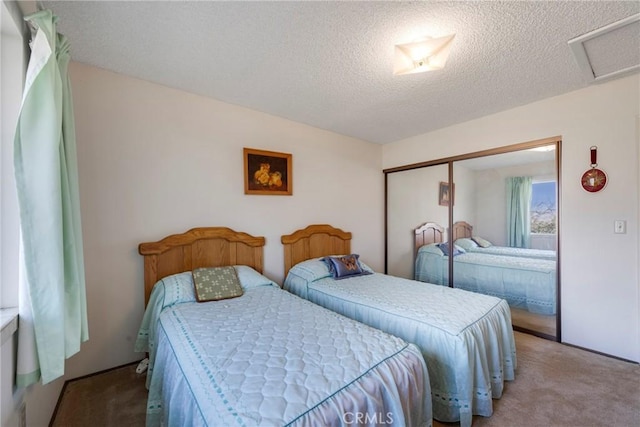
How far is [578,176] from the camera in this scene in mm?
2371

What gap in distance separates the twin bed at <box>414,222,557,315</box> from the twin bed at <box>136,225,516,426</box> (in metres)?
0.94

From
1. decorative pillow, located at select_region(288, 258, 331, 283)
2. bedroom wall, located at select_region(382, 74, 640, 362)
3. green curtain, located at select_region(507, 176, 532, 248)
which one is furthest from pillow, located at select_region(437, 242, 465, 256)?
decorative pillow, located at select_region(288, 258, 331, 283)

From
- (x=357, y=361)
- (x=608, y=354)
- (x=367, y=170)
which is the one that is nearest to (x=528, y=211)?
(x=608, y=354)

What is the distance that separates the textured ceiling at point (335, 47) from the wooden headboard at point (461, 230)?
1.34 m

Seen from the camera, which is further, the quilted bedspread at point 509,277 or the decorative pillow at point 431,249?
the decorative pillow at point 431,249

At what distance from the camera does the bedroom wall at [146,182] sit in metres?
1.98

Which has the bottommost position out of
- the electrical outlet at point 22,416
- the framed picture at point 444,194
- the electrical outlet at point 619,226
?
the electrical outlet at point 22,416

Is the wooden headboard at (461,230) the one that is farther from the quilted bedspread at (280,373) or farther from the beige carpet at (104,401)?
the beige carpet at (104,401)

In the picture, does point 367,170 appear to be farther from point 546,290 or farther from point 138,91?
point 138,91

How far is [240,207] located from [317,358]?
182 cm

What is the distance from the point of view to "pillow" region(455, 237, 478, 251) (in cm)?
313

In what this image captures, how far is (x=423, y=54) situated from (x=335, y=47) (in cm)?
57

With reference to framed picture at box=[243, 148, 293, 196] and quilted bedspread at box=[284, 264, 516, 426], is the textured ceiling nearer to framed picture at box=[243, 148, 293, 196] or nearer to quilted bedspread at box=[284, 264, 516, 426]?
framed picture at box=[243, 148, 293, 196]

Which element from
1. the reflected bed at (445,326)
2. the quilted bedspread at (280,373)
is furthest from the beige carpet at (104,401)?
the reflected bed at (445,326)
